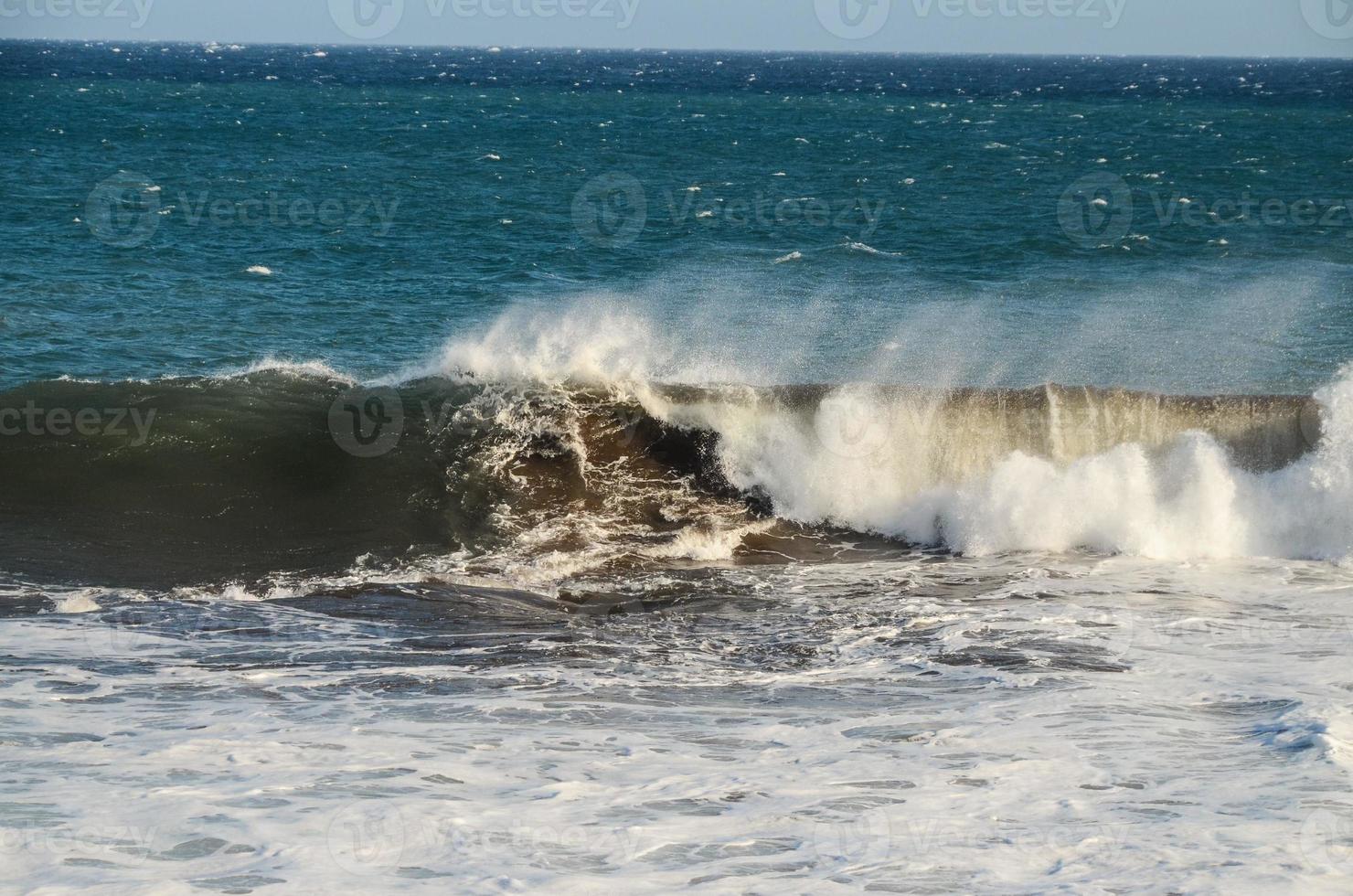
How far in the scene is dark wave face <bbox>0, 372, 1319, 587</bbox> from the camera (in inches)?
455

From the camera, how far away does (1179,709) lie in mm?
7836

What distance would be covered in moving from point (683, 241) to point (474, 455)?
15629 mm


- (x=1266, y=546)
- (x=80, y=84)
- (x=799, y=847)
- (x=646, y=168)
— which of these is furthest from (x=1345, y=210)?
Answer: (x=80, y=84)

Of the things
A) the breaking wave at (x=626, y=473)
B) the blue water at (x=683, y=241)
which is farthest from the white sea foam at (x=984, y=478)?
the blue water at (x=683, y=241)

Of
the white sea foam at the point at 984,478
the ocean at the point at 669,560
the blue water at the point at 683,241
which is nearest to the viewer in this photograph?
the ocean at the point at 669,560

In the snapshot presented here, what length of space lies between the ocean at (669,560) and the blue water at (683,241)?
8.0 inches

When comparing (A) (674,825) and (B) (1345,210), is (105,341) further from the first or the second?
(B) (1345,210)

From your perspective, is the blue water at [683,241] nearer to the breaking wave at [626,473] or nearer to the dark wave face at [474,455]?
the dark wave face at [474,455]

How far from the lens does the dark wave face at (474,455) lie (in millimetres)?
11562

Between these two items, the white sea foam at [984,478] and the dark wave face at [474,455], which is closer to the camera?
the dark wave face at [474,455]

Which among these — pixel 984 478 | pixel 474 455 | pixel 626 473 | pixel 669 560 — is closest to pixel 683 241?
pixel 474 455

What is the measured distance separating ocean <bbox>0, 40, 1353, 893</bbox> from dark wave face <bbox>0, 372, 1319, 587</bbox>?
54 millimetres

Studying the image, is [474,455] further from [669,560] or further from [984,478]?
[984,478]

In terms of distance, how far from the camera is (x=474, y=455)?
13359 mm
